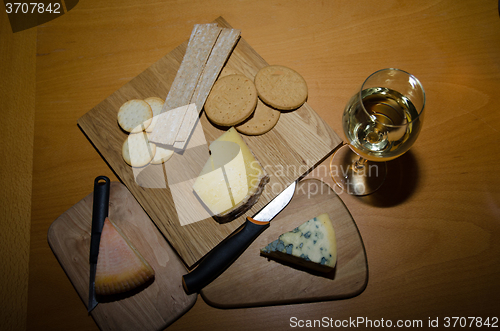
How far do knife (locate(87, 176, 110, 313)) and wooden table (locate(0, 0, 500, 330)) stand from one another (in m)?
0.08

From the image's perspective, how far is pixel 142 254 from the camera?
106 cm

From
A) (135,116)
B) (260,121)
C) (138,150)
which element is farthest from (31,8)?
(260,121)

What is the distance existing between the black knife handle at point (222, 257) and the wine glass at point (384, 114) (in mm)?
420

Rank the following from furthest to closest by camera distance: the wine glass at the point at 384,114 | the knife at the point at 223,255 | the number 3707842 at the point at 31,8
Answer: the number 3707842 at the point at 31,8 → the knife at the point at 223,255 → the wine glass at the point at 384,114

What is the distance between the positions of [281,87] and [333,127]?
0.26 meters

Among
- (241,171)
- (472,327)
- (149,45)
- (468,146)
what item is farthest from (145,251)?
(468,146)

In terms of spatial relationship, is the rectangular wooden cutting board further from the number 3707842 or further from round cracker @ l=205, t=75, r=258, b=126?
the number 3707842

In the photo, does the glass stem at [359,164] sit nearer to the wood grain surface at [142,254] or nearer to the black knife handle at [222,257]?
the black knife handle at [222,257]

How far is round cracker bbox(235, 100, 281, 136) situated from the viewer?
1.13m

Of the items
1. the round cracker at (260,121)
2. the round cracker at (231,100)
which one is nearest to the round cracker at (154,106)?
the round cracker at (231,100)

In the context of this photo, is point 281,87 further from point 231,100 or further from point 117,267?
point 117,267

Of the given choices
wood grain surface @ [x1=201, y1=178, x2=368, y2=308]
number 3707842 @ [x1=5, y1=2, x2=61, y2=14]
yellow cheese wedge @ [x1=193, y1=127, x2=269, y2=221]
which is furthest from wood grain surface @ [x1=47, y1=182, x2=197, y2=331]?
number 3707842 @ [x1=5, y1=2, x2=61, y2=14]

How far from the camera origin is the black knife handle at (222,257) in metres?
0.97

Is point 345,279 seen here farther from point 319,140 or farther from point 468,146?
point 468,146
